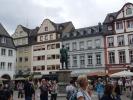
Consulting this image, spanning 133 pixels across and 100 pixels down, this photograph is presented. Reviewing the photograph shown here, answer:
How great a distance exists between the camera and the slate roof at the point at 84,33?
57.5 metres

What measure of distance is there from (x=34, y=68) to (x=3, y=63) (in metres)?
8.44

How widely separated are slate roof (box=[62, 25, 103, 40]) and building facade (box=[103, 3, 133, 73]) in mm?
2272

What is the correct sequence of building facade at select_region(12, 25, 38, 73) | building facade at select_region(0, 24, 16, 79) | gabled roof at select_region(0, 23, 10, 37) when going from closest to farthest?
1. building facade at select_region(0, 24, 16, 79)
2. gabled roof at select_region(0, 23, 10, 37)
3. building facade at select_region(12, 25, 38, 73)

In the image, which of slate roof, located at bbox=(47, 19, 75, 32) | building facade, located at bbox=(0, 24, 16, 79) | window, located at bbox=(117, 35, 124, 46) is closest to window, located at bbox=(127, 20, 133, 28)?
window, located at bbox=(117, 35, 124, 46)

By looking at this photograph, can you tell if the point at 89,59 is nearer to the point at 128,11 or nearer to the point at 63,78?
the point at 128,11

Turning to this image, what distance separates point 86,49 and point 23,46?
17.6 meters

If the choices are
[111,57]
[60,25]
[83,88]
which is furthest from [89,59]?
[83,88]

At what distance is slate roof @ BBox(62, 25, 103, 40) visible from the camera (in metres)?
57.5

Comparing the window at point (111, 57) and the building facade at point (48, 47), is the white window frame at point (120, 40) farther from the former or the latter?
the building facade at point (48, 47)

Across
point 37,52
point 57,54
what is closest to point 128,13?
point 57,54

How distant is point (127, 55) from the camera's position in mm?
51688

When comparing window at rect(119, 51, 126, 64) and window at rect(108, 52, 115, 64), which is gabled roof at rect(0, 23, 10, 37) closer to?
window at rect(108, 52, 115, 64)

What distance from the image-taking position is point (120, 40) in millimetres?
53531

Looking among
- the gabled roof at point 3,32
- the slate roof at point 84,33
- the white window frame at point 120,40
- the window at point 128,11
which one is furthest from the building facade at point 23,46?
the window at point 128,11
